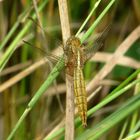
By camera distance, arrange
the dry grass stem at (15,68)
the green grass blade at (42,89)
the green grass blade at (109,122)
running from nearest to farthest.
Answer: the green grass blade at (42,89), the green grass blade at (109,122), the dry grass stem at (15,68)

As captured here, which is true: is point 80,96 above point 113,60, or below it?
below

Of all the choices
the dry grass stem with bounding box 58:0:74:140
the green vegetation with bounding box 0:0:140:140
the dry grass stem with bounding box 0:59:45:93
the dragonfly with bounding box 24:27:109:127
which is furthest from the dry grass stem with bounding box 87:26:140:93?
the dry grass stem with bounding box 58:0:74:140

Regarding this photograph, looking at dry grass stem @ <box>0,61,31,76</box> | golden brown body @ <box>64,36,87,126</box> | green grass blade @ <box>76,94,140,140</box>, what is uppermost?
dry grass stem @ <box>0,61,31,76</box>

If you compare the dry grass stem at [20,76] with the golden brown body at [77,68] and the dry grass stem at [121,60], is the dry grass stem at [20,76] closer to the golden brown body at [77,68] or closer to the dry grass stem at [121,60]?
the dry grass stem at [121,60]

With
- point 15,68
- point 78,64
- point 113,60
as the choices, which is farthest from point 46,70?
point 78,64

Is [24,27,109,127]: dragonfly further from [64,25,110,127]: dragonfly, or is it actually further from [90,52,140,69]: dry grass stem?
[90,52,140,69]: dry grass stem

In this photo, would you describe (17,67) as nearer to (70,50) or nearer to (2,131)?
(2,131)

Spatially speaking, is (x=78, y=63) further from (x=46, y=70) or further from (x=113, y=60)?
(x=46, y=70)

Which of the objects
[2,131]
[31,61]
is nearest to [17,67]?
[31,61]

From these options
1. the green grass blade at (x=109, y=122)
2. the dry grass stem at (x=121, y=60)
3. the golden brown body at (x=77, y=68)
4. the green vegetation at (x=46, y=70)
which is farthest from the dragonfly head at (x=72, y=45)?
the dry grass stem at (x=121, y=60)
